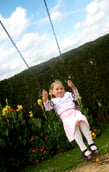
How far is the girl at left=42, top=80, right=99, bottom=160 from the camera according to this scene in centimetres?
432

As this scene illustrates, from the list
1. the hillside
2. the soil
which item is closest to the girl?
the soil

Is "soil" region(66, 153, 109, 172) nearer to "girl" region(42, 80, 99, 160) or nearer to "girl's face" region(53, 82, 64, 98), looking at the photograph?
"girl" region(42, 80, 99, 160)

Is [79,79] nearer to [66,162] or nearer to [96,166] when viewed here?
[66,162]

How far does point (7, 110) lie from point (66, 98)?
238 cm

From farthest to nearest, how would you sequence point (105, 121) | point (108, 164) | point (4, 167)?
point (105, 121)
point (4, 167)
point (108, 164)

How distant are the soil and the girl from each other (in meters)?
0.13

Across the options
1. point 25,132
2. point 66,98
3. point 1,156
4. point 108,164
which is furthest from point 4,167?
point 108,164

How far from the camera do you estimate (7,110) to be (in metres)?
6.70

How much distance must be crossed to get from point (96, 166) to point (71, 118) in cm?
76

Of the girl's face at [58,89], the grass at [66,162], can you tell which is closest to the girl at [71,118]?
the girl's face at [58,89]

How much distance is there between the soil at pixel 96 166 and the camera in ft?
13.1

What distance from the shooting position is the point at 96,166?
4176mm

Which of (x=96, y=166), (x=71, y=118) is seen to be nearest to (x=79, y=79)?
(x=71, y=118)

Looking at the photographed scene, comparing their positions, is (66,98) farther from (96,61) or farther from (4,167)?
(96,61)
